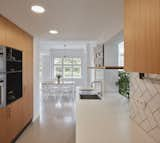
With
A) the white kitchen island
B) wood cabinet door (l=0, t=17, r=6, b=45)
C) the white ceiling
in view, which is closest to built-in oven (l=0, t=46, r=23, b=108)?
wood cabinet door (l=0, t=17, r=6, b=45)

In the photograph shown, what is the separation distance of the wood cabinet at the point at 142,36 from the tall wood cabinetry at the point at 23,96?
217 cm

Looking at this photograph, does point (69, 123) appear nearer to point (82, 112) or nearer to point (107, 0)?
point (82, 112)

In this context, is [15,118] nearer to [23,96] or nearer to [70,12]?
[23,96]

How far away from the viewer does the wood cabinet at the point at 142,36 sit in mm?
755

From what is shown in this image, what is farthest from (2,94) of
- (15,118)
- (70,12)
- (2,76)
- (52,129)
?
(52,129)

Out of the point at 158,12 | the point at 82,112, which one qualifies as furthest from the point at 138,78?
the point at 158,12

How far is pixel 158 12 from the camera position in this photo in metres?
0.74

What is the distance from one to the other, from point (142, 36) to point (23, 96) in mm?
3381

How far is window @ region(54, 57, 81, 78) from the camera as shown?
10.5 meters

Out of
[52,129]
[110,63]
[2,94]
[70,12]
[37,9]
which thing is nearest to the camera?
[37,9]

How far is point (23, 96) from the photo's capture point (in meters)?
3.80

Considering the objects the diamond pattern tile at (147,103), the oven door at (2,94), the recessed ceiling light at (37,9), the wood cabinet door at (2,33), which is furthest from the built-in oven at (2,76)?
the diamond pattern tile at (147,103)

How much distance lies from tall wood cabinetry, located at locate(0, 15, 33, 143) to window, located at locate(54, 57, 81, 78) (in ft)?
20.1

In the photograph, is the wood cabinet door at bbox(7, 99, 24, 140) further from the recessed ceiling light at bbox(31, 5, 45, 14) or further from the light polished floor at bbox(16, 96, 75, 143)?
the recessed ceiling light at bbox(31, 5, 45, 14)
